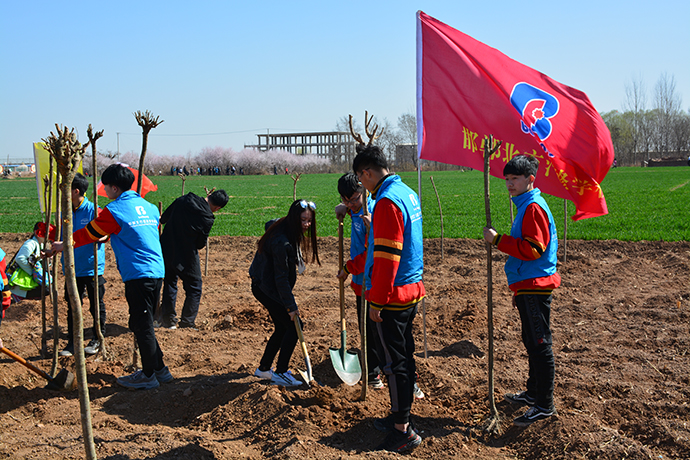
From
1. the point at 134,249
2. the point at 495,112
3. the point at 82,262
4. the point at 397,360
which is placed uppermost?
the point at 495,112

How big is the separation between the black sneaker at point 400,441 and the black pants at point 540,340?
965 millimetres

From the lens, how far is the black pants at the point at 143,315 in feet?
15.0

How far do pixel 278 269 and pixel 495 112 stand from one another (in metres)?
2.82

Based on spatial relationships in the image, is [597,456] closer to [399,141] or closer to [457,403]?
[457,403]

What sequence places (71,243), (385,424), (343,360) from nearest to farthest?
(71,243), (385,424), (343,360)

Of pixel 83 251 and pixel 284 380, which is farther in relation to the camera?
pixel 83 251

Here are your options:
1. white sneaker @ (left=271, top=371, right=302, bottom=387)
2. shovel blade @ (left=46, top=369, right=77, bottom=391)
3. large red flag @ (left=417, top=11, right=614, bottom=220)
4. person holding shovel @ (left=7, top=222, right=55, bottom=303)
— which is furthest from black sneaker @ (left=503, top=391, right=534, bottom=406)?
person holding shovel @ (left=7, top=222, right=55, bottom=303)

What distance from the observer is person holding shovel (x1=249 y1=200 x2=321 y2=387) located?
434 cm

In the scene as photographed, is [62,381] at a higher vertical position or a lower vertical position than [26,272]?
lower

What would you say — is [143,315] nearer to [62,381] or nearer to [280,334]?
[62,381]

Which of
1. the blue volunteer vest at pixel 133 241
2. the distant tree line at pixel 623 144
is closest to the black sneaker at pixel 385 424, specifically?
the blue volunteer vest at pixel 133 241

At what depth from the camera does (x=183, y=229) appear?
6.68m

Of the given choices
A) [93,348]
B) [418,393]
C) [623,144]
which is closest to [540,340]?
[418,393]

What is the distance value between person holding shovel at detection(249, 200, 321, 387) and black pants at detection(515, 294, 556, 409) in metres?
1.80
